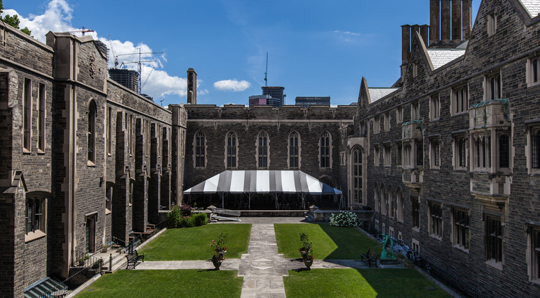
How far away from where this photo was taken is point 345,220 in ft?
84.0

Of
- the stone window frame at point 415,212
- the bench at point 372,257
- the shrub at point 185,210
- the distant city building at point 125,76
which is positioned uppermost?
the distant city building at point 125,76

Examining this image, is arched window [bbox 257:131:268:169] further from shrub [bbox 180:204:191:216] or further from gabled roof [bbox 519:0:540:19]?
gabled roof [bbox 519:0:540:19]

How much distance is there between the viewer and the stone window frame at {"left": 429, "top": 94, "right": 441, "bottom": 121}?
16.4m

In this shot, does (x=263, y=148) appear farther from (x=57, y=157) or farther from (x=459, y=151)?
(x=57, y=157)

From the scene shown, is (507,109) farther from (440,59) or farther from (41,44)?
(41,44)

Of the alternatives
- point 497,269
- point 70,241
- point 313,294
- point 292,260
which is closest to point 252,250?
point 292,260

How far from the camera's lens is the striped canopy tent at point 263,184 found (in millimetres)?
30594

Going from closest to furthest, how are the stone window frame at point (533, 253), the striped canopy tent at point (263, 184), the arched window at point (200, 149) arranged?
the stone window frame at point (533, 253) < the striped canopy tent at point (263, 184) < the arched window at point (200, 149)

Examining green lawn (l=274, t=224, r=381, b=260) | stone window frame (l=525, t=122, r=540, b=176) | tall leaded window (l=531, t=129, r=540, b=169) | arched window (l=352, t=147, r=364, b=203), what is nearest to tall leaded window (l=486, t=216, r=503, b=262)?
stone window frame (l=525, t=122, r=540, b=176)

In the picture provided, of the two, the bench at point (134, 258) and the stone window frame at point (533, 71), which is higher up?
the stone window frame at point (533, 71)

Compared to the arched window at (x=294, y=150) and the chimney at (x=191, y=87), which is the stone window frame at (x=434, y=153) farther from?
the chimney at (x=191, y=87)

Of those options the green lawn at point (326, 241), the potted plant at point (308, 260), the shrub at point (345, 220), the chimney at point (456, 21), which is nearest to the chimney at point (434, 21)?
the chimney at point (456, 21)

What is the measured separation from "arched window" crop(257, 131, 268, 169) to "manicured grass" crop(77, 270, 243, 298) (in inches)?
799

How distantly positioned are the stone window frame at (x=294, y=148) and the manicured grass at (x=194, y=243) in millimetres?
10942
